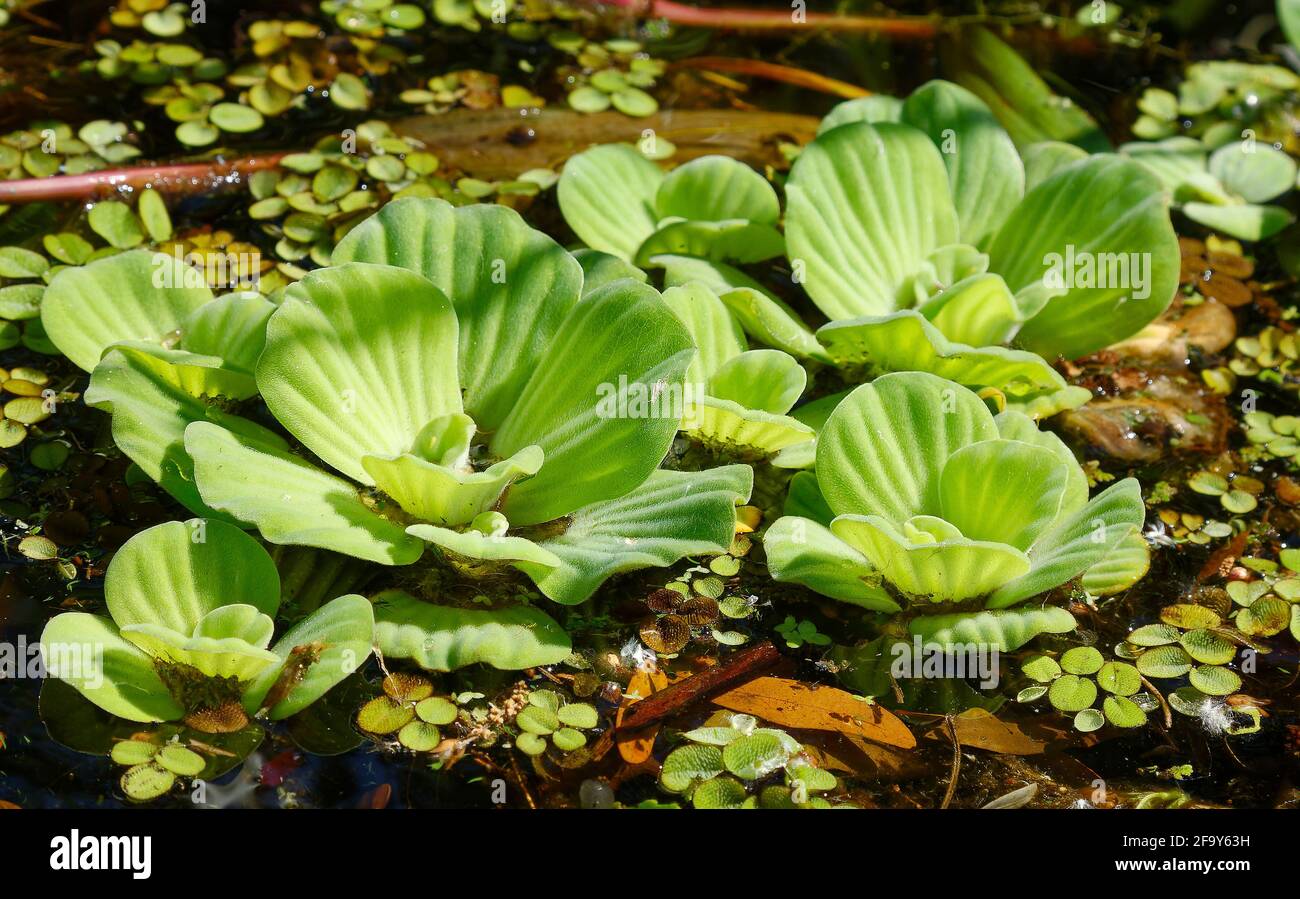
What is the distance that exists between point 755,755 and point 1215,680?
0.70 meters

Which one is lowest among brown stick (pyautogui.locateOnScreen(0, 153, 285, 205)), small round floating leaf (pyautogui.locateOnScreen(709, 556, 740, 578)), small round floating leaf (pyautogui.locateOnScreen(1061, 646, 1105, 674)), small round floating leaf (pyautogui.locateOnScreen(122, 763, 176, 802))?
small round floating leaf (pyautogui.locateOnScreen(122, 763, 176, 802))

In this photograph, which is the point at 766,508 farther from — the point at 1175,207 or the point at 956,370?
the point at 1175,207

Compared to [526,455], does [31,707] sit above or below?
below

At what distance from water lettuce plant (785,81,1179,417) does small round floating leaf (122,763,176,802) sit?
48.9 inches

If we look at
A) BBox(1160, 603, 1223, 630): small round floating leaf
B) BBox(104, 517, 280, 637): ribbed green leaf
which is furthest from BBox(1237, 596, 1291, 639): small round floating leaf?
BBox(104, 517, 280, 637): ribbed green leaf

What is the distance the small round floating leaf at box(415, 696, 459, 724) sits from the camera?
172 cm

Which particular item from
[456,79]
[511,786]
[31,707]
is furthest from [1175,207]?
[31,707]

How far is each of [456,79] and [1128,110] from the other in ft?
5.25

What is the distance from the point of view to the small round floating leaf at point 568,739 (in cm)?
171

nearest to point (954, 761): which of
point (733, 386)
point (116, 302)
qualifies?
point (733, 386)

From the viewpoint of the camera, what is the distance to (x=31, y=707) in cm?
169

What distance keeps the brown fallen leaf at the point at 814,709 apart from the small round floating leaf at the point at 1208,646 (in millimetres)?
477

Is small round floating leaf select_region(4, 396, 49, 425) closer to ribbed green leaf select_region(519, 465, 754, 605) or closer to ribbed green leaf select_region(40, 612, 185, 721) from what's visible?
ribbed green leaf select_region(40, 612, 185, 721)

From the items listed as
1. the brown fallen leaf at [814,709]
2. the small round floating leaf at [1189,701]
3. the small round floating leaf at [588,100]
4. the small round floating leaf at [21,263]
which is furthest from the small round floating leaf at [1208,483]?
the small round floating leaf at [21,263]
